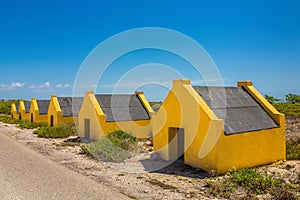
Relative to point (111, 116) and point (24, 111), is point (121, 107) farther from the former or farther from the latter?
point (24, 111)

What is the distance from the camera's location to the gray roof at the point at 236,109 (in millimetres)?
10617

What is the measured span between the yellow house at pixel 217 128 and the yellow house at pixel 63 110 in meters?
13.6

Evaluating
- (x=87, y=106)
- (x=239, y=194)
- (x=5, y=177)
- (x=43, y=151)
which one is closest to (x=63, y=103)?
(x=87, y=106)

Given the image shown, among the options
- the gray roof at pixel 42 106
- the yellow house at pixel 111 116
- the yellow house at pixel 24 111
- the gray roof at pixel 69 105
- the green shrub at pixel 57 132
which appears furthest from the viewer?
the yellow house at pixel 24 111

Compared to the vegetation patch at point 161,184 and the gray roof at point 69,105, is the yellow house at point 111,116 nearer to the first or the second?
the gray roof at point 69,105

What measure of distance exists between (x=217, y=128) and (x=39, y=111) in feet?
84.5

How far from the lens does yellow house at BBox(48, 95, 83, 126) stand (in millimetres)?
24000

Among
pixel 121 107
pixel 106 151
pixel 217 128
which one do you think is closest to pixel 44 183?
pixel 106 151

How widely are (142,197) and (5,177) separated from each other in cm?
510

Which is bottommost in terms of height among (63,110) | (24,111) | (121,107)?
(24,111)

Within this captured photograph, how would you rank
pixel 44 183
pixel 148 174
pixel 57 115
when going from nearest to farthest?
pixel 44 183 < pixel 148 174 < pixel 57 115

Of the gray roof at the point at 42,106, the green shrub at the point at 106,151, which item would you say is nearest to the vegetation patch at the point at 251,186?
the green shrub at the point at 106,151

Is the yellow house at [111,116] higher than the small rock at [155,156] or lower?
higher

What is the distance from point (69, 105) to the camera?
26031mm
